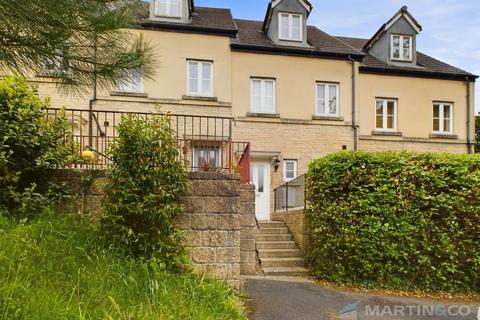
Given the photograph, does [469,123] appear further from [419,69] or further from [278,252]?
[278,252]

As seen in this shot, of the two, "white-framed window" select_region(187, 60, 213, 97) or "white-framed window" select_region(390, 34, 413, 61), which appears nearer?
"white-framed window" select_region(187, 60, 213, 97)

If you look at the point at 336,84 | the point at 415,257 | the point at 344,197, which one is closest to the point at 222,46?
the point at 336,84

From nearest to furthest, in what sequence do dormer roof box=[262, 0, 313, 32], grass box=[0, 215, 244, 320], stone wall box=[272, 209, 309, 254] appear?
grass box=[0, 215, 244, 320] < stone wall box=[272, 209, 309, 254] < dormer roof box=[262, 0, 313, 32]

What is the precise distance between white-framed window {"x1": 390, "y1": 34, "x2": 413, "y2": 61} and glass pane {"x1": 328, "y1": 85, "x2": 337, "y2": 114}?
3.23 m

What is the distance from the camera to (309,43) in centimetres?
1357

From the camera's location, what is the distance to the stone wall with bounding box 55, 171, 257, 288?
15.2 ft

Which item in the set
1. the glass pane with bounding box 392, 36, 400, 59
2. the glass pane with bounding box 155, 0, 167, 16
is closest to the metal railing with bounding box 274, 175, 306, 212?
the glass pane with bounding box 155, 0, 167, 16

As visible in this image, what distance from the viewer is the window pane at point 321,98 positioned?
13008mm

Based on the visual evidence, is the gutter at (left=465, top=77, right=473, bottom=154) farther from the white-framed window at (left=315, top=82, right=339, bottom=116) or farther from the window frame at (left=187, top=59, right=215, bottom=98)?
the window frame at (left=187, top=59, right=215, bottom=98)

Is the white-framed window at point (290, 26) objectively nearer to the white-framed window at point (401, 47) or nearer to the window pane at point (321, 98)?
the window pane at point (321, 98)

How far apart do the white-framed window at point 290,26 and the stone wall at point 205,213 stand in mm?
9856

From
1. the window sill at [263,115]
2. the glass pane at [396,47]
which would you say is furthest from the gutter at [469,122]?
the window sill at [263,115]

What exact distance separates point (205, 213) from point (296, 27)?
35.3ft

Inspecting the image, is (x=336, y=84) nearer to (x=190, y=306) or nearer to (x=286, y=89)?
(x=286, y=89)
